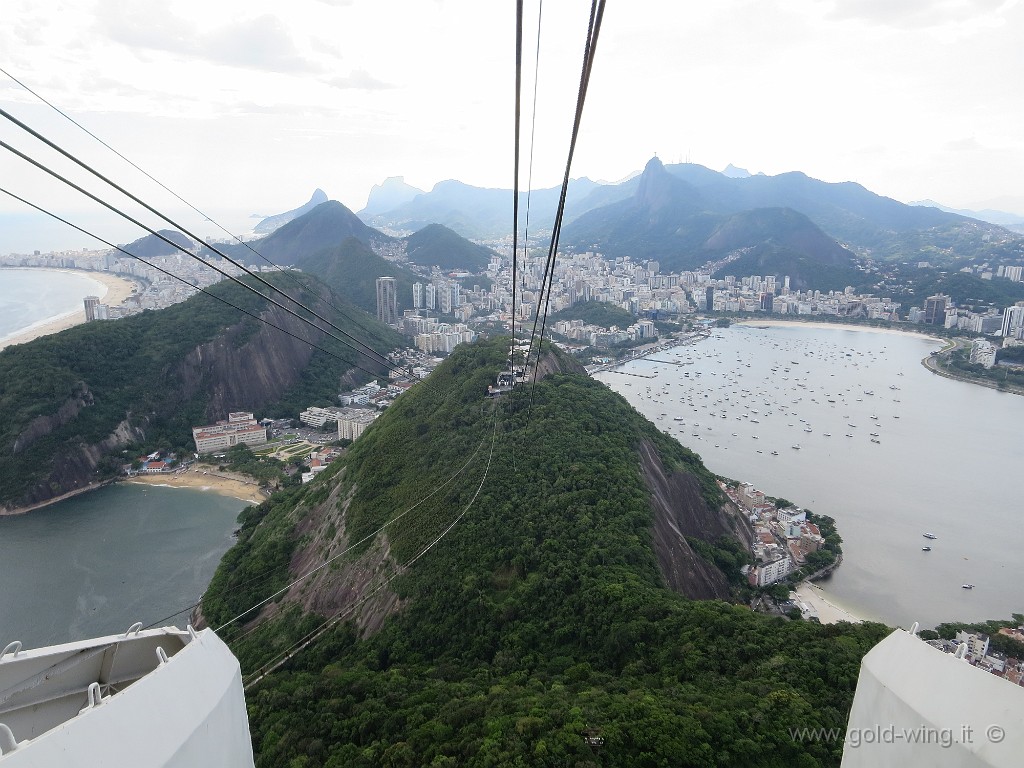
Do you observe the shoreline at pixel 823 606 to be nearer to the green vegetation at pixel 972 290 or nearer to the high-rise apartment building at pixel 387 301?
the high-rise apartment building at pixel 387 301

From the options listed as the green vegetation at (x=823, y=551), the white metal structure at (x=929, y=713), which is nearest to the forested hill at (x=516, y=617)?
the green vegetation at (x=823, y=551)

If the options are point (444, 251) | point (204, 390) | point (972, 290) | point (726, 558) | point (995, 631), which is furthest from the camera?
point (444, 251)

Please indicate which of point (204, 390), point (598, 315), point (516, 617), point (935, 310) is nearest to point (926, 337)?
point (935, 310)

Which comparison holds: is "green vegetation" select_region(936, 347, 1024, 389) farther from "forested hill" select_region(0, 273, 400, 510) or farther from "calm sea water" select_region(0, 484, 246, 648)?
"calm sea water" select_region(0, 484, 246, 648)

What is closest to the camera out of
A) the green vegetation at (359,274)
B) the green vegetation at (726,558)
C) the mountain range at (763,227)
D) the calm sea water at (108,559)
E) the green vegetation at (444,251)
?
the green vegetation at (726,558)

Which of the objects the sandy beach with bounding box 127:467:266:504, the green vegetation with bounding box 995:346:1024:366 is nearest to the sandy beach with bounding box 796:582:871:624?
the sandy beach with bounding box 127:467:266:504

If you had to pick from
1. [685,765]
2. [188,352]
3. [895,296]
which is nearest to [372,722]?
[685,765]

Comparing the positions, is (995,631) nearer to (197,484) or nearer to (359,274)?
(197,484)
